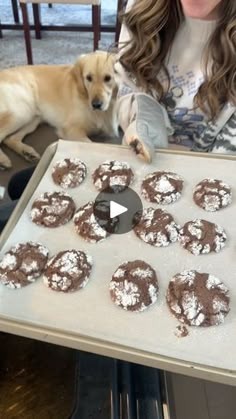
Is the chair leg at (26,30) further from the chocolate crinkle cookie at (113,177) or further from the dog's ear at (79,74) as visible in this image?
the chocolate crinkle cookie at (113,177)

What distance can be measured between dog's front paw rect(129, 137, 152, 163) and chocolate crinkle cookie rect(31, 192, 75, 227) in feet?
0.76

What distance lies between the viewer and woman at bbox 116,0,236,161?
1.06 metres

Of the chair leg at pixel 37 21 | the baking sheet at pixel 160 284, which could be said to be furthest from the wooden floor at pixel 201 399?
the chair leg at pixel 37 21

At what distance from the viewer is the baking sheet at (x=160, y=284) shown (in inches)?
32.1

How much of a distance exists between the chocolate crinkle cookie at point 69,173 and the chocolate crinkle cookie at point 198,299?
0.39 m

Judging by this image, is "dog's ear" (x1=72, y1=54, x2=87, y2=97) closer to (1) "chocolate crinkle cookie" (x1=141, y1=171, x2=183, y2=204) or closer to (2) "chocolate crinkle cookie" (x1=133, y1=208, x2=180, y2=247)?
(1) "chocolate crinkle cookie" (x1=141, y1=171, x2=183, y2=204)

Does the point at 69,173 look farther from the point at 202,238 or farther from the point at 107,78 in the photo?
the point at 107,78

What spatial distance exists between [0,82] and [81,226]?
121 centimetres

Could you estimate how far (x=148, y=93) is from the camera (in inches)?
47.2

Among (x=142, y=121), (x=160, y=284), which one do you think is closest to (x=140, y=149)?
(x=142, y=121)

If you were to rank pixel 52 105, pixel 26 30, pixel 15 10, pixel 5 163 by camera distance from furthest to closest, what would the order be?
pixel 15 10 < pixel 26 30 < pixel 52 105 < pixel 5 163

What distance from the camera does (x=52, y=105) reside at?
201 centimetres
